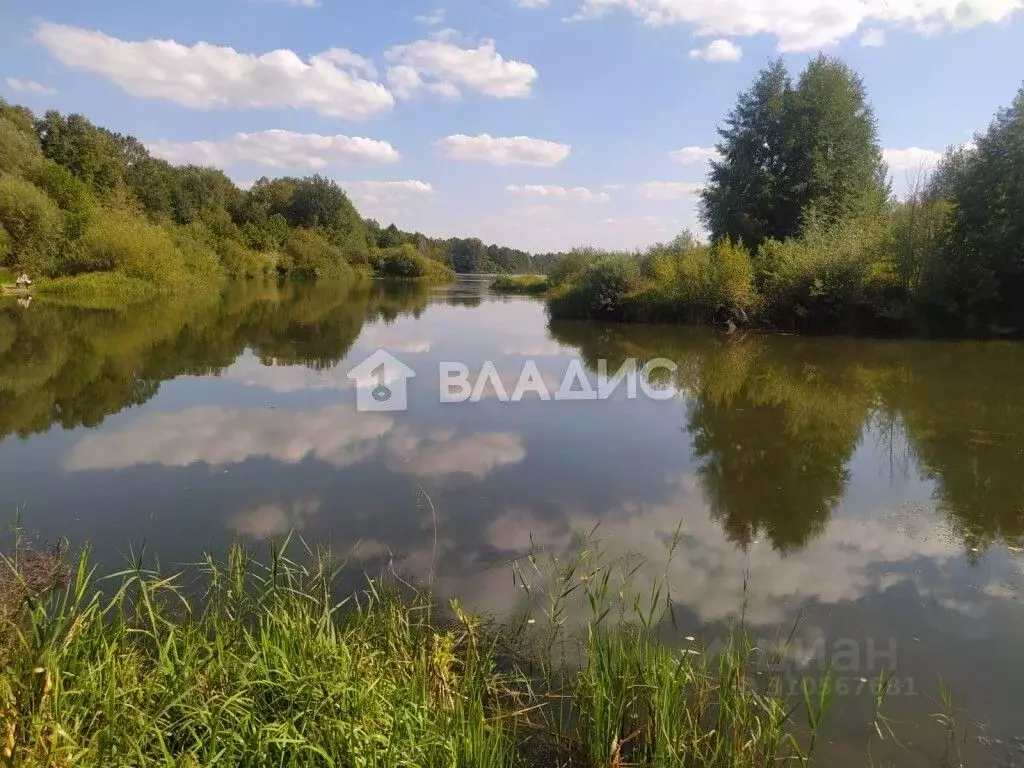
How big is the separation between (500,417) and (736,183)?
1890 centimetres

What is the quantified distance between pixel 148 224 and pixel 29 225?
31.2 ft

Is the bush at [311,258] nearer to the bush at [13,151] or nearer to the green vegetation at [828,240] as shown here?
the bush at [13,151]

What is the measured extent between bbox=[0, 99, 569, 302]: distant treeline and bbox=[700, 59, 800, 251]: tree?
24596 mm

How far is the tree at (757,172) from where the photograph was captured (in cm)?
2309

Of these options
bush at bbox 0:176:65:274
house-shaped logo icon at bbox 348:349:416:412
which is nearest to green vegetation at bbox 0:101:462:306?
bush at bbox 0:176:65:274

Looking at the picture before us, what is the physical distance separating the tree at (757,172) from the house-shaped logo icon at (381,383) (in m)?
14.9

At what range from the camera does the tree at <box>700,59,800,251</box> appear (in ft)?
75.8

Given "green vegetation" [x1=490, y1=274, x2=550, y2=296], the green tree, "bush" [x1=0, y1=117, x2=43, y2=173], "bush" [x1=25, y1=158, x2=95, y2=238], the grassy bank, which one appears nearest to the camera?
the grassy bank

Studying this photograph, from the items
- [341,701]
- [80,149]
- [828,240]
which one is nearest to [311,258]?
[80,149]

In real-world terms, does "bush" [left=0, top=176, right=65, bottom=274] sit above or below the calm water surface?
above

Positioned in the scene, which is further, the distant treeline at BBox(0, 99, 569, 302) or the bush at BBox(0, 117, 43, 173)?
the bush at BBox(0, 117, 43, 173)

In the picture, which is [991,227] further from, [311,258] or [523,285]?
[311,258]

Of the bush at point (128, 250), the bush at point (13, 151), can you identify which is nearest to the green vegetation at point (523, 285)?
the bush at point (128, 250)

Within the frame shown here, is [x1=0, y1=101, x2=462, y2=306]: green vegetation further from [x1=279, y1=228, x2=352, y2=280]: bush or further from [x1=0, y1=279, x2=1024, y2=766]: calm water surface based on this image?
[x1=0, y1=279, x2=1024, y2=766]: calm water surface
